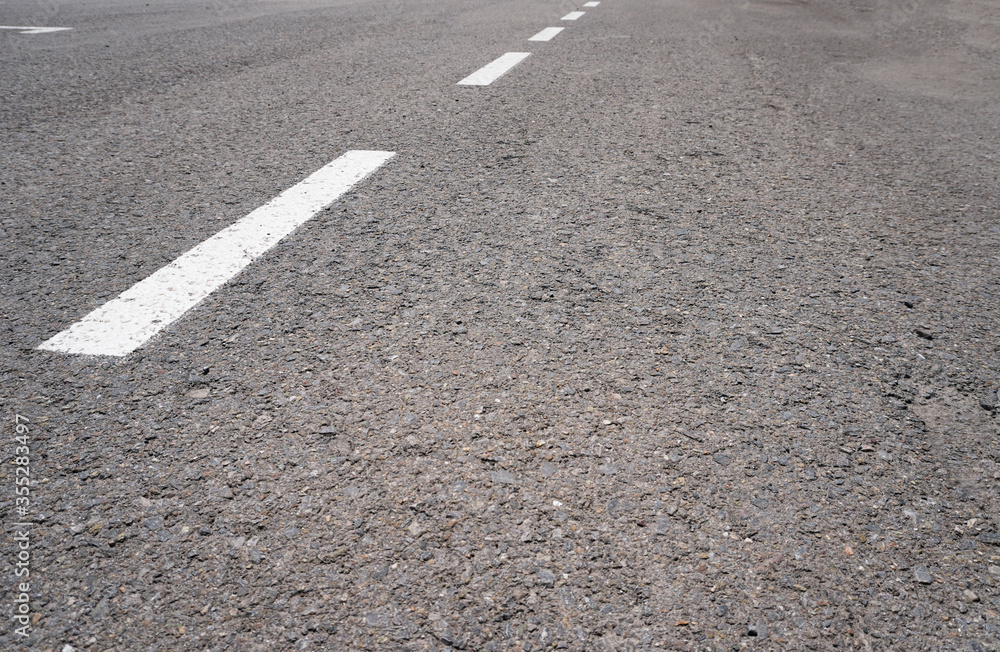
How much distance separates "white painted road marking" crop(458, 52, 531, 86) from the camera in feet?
17.5

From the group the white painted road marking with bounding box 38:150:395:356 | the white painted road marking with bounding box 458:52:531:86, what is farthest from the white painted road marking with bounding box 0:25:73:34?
the white painted road marking with bounding box 38:150:395:356

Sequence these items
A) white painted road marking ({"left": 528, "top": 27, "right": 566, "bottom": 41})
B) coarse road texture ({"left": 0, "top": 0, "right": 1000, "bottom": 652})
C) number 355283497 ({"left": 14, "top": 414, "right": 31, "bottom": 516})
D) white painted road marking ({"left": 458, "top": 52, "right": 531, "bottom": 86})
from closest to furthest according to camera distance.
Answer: coarse road texture ({"left": 0, "top": 0, "right": 1000, "bottom": 652}) → number 355283497 ({"left": 14, "top": 414, "right": 31, "bottom": 516}) → white painted road marking ({"left": 458, "top": 52, "right": 531, "bottom": 86}) → white painted road marking ({"left": 528, "top": 27, "right": 566, "bottom": 41})

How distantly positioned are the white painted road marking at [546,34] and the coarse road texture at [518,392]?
3852 millimetres

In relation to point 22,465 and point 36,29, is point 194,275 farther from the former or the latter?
point 36,29

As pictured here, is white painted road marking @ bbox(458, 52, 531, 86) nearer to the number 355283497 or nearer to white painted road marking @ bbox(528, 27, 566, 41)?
white painted road marking @ bbox(528, 27, 566, 41)

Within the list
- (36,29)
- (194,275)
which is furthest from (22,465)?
(36,29)

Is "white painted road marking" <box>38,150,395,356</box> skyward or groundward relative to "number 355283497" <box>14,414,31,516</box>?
skyward

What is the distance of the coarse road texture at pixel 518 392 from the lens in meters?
1.33

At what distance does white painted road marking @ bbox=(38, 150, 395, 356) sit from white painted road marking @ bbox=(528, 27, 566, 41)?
4.93 m

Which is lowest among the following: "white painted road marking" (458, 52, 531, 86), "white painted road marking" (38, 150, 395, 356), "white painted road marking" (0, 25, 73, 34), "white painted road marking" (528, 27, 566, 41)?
"white painted road marking" (38, 150, 395, 356)

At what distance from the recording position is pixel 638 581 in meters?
A: 1.37

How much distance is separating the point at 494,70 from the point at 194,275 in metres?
3.97

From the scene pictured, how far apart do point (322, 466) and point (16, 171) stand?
2.67 metres

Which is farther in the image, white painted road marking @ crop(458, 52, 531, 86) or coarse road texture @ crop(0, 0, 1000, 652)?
white painted road marking @ crop(458, 52, 531, 86)
